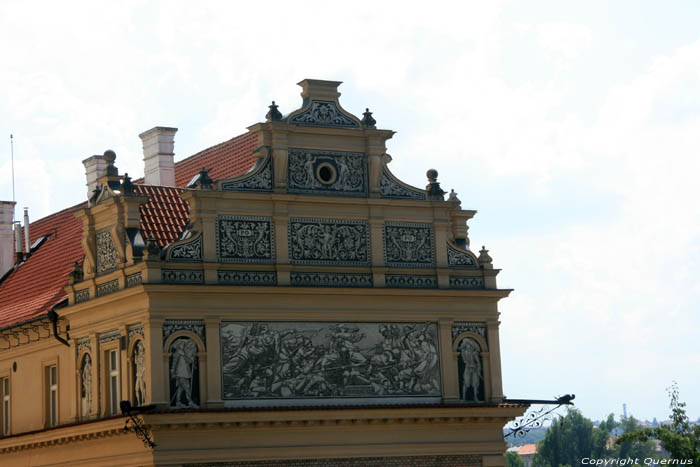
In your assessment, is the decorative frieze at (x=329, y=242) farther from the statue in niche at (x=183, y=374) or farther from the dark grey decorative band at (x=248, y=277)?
the statue in niche at (x=183, y=374)

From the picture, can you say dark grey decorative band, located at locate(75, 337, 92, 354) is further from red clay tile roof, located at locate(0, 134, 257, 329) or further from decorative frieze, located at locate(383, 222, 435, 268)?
decorative frieze, located at locate(383, 222, 435, 268)

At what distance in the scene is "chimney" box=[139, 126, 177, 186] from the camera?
1721 inches

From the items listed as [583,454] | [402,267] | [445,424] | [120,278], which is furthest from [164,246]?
[583,454]

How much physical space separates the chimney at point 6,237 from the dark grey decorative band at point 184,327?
14.9 m

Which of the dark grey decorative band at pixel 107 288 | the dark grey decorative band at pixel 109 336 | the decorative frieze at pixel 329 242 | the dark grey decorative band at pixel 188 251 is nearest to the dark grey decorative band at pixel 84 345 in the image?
the dark grey decorative band at pixel 109 336

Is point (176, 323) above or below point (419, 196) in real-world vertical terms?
below

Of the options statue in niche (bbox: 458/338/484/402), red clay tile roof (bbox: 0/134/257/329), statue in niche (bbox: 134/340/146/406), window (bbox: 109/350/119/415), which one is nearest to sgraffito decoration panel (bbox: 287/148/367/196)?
red clay tile roof (bbox: 0/134/257/329)

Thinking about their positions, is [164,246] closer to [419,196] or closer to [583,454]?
[419,196]

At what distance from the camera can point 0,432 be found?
4291 centimetres

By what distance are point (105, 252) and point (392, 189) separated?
24.5 feet

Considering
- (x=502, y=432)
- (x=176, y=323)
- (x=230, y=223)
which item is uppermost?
(x=230, y=223)

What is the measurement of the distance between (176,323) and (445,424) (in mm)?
7603

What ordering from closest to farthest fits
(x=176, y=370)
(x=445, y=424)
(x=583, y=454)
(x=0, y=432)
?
1. (x=176, y=370)
2. (x=445, y=424)
3. (x=0, y=432)
4. (x=583, y=454)

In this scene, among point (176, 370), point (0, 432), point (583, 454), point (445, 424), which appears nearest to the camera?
point (176, 370)
